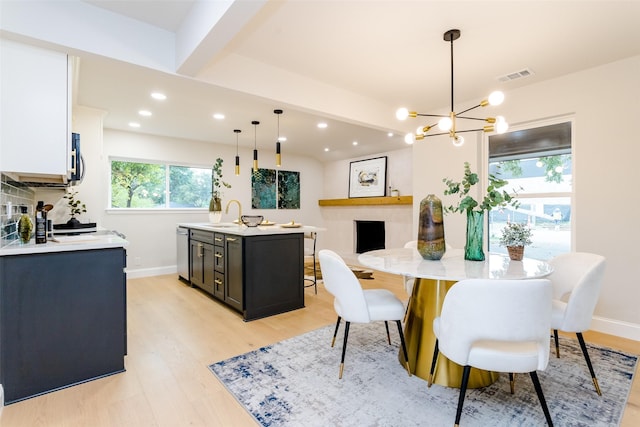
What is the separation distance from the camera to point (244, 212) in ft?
20.5

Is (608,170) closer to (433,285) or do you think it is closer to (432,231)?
(432,231)

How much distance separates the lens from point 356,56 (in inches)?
108

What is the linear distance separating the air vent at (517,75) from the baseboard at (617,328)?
7.96ft

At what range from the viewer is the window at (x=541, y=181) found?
10.8 feet

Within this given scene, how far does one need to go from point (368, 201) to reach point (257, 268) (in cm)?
368

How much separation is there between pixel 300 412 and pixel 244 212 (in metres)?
4.85

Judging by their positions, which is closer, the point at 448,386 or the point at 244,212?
the point at 448,386

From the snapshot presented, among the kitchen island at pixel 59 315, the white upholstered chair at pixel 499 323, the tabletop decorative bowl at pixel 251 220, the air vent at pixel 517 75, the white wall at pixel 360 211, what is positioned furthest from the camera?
the white wall at pixel 360 211

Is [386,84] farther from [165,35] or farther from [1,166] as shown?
[1,166]

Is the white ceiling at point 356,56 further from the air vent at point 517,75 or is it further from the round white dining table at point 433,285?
the round white dining table at point 433,285

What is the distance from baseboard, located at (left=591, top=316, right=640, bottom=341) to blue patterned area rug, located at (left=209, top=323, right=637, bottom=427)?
1.64ft

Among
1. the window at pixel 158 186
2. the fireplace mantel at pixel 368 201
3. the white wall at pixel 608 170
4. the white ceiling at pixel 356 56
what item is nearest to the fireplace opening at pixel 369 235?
the fireplace mantel at pixel 368 201

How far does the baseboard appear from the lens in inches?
110

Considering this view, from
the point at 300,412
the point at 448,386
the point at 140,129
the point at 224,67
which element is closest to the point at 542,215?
the point at 448,386
